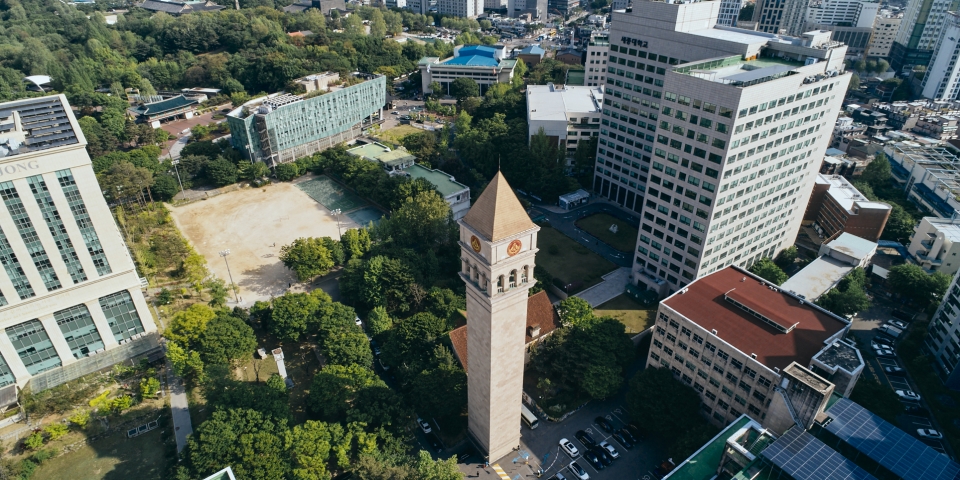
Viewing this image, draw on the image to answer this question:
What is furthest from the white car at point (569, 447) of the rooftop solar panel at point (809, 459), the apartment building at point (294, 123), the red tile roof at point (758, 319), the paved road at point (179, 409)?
the apartment building at point (294, 123)

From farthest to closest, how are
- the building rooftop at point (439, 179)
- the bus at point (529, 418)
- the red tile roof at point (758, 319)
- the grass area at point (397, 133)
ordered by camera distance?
the grass area at point (397, 133), the building rooftop at point (439, 179), the bus at point (529, 418), the red tile roof at point (758, 319)

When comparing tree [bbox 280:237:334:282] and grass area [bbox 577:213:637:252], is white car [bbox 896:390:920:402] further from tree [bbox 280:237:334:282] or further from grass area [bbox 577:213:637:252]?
tree [bbox 280:237:334:282]

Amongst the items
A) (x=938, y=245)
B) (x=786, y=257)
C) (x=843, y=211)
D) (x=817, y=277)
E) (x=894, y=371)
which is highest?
(x=843, y=211)

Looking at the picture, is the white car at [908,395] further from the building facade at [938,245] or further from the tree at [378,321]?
the tree at [378,321]

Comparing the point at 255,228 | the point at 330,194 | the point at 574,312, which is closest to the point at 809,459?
the point at 574,312

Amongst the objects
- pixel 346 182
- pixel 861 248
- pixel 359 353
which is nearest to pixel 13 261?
pixel 359 353

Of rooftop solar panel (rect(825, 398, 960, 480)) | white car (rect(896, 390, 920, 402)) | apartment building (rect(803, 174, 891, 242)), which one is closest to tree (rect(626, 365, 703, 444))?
rooftop solar panel (rect(825, 398, 960, 480))

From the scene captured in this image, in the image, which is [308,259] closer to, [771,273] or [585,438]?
[585,438]
